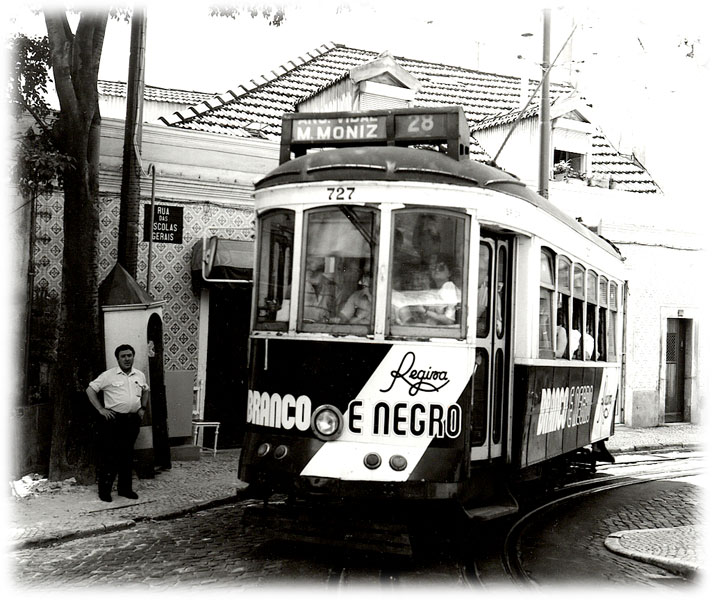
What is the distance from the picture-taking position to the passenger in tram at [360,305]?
6.88 m

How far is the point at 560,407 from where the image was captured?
9.27 m

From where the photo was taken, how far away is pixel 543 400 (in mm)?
8531

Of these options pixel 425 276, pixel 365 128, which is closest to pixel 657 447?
pixel 425 276

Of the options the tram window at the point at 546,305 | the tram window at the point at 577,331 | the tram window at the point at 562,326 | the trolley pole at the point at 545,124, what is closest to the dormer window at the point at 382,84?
the trolley pole at the point at 545,124

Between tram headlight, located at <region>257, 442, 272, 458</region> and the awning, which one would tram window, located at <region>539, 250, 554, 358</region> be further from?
the awning

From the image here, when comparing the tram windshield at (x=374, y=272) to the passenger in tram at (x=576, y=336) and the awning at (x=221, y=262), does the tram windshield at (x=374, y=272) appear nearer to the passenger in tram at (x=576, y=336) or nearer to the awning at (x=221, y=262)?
the passenger in tram at (x=576, y=336)

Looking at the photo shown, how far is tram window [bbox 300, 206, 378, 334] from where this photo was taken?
689 centimetres

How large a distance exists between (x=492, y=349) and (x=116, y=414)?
3.92 m

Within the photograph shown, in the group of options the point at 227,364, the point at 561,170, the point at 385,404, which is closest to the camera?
the point at 385,404

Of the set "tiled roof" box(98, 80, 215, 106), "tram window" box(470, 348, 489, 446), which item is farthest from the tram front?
"tiled roof" box(98, 80, 215, 106)

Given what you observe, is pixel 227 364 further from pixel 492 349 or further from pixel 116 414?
pixel 492 349

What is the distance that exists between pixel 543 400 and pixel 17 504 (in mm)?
5268

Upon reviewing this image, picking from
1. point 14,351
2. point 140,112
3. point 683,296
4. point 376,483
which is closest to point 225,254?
point 140,112

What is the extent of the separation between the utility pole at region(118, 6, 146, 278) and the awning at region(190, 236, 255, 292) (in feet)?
4.57
